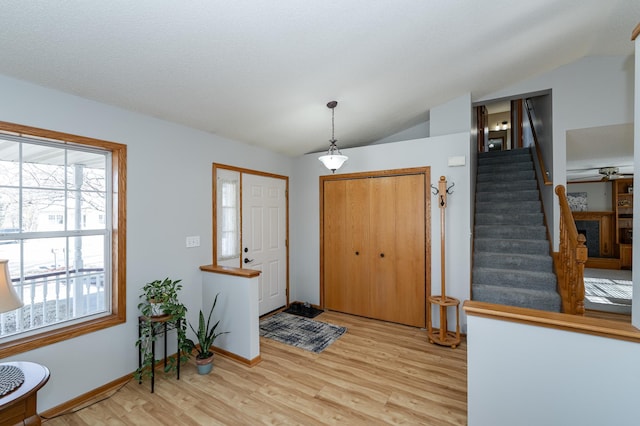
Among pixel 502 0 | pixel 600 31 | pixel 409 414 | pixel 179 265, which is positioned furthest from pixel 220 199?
pixel 600 31

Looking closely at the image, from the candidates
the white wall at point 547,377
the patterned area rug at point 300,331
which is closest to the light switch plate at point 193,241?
the patterned area rug at point 300,331

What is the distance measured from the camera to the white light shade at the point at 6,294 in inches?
55.4

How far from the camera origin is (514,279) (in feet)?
11.5

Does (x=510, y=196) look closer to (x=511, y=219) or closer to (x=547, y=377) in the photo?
(x=511, y=219)

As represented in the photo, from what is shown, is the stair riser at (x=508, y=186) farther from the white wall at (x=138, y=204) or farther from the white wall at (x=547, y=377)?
the white wall at (x=138, y=204)

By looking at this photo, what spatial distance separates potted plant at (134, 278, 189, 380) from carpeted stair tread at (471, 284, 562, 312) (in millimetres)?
3306

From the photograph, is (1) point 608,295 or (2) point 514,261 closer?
(2) point 514,261

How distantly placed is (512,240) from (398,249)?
1.63 metres

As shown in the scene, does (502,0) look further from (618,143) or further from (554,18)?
(618,143)

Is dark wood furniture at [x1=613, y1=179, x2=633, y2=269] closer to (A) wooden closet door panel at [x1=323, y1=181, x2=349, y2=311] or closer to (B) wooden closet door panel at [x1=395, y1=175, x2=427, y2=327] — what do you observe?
(B) wooden closet door panel at [x1=395, y1=175, x2=427, y2=327]

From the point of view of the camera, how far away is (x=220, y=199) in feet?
11.4

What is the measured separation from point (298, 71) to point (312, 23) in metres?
0.53

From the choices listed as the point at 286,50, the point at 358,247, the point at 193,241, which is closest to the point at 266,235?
the point at 193,241

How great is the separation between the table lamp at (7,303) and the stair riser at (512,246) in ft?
15.1
